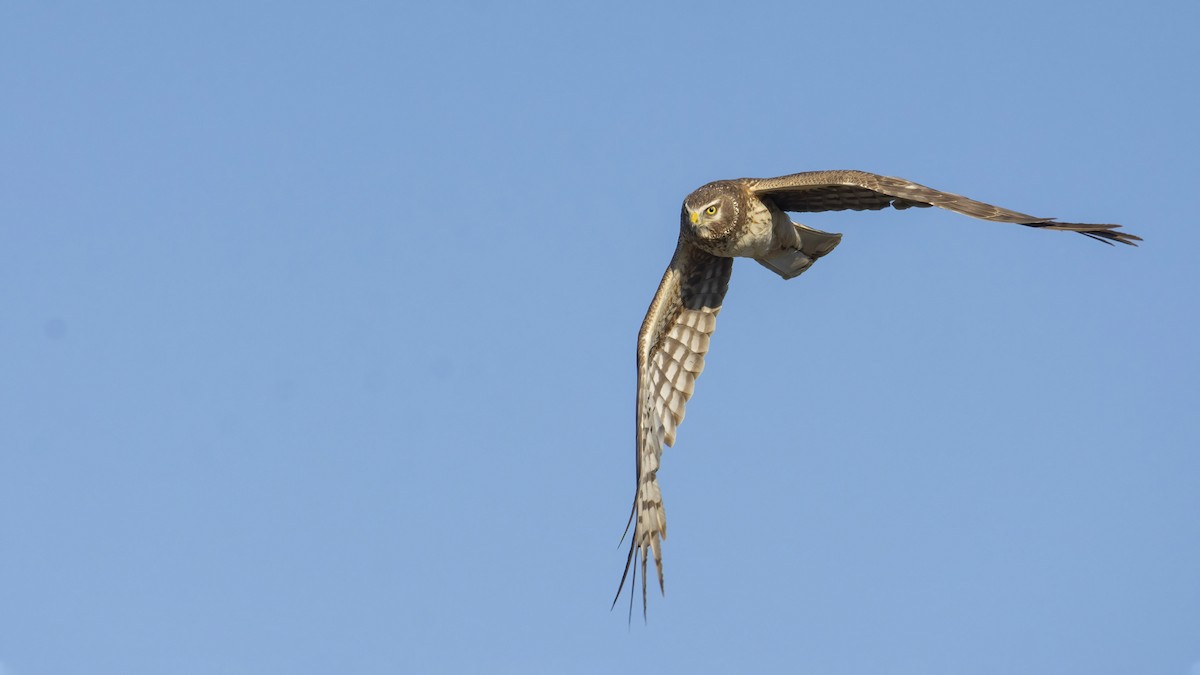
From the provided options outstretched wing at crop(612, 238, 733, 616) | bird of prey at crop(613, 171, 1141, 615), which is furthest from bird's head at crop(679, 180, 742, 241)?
outstretched wing at crop(612, 238, 733, 616)

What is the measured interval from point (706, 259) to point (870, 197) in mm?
2293

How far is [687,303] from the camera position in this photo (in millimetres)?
18328

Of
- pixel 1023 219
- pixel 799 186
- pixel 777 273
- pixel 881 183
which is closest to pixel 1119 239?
pixel 1023 219

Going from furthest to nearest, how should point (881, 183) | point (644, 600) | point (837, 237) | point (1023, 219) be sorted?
1. point (837, 237)
2. point (644, 600)
3. point (881, 183)
4. point (1023, 219)

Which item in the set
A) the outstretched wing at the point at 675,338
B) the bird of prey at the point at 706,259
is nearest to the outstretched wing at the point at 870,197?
the bird of prey at the point at 706,259

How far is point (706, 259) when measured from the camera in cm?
1819

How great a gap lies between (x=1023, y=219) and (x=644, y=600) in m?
5.20

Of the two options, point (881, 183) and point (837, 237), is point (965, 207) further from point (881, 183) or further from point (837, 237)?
point (837, 237)

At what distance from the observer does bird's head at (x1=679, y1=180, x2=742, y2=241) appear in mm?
16656

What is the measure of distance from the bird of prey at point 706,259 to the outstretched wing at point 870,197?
11mm

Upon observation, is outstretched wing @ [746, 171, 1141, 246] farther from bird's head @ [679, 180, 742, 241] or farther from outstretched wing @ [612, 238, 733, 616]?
outstretched wing @ [612, 238, 733, 616]

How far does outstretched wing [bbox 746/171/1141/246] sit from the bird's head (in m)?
0.31

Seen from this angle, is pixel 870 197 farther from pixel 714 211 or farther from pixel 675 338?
pixel 675 338

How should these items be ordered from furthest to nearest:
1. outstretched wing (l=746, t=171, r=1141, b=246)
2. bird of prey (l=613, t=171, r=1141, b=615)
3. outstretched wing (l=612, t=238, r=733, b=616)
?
1. outstretched wing (l=612, t=238, r=733, b=616)
2. bird of prey (l=613, t=171, r=1141, b=615)
3. outstretched wing (l=746, t=171, r=1141, b=246)
